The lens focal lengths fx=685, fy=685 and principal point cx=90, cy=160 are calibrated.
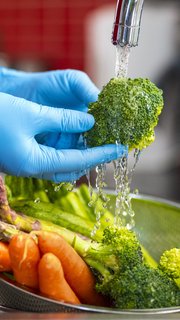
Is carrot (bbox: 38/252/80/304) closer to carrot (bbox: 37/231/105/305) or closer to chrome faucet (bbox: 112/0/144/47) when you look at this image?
carrot (bbox: 37/231/105/305)

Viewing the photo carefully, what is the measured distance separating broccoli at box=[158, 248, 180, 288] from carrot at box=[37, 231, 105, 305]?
0.13 metres

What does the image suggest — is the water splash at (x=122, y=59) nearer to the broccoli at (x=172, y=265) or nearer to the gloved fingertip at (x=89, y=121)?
the gloved fingertip at (x=89, y=121)

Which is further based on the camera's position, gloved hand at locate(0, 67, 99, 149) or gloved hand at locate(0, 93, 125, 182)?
gloved hand at locate(0, 67, 99, 149)

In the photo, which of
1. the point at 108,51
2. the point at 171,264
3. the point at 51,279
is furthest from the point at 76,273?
the point at 108,51

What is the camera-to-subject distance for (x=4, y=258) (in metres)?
1.25

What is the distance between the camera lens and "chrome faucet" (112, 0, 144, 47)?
3.96ft

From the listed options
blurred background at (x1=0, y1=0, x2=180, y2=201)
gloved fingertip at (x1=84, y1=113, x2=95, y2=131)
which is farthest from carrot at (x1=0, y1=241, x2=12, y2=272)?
blurred background at (x1=0, y1=0, x2=180, y2=201)

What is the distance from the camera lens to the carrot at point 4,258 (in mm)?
1249

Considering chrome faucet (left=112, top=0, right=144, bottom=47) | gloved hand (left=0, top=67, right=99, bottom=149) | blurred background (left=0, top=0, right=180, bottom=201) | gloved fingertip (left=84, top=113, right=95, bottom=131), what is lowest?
blurred background (left=0, top=0, right=180, bottom=201)

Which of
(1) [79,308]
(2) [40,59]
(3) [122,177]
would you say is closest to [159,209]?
(3) [122,177]

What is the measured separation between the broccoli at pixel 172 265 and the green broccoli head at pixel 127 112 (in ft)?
0.71

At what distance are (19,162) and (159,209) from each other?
1.39ft

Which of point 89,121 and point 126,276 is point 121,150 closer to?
point 89,121

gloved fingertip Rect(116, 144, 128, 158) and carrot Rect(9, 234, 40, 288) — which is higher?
gloved fingertip Rect(116, 144, 128, 158)
